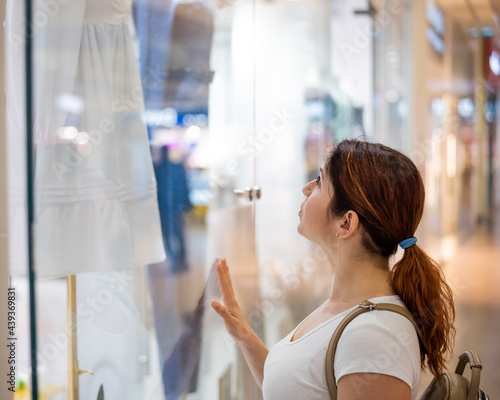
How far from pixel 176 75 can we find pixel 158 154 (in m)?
0.22

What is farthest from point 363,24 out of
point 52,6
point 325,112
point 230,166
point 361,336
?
point 361,336

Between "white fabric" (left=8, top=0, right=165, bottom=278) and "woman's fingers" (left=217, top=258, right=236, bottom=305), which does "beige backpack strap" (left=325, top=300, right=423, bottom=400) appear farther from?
"white fabric" (left=8, top=0, right=165, bottom=278)

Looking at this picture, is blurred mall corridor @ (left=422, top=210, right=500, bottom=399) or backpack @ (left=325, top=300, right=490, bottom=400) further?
blurred mall corridor @ (left=422, top=210, right=500, bottom=399)

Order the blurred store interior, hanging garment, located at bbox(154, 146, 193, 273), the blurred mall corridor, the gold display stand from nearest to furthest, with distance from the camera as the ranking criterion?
1. the blurred store interior
2. the gold display stand
3. hanging garment, located at bbox(154, 146, 193, 273)
4. the blurred mall corridor

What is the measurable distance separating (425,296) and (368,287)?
0.34 feet

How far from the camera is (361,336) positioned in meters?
0.95

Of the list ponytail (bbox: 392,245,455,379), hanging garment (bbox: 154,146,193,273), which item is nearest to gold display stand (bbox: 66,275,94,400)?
hanging garment (bbox: 154,146,193,273)

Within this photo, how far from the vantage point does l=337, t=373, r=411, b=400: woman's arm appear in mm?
921

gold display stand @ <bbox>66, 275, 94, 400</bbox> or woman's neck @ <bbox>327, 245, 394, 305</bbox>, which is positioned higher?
woman's neck @ <bbox>327, 245, 394, 305</bbox>

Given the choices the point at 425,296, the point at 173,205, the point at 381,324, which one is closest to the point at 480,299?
the point at 173,205

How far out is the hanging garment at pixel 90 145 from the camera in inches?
46.8

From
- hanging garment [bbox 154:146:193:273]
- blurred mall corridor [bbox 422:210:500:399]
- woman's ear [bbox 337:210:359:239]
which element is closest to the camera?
woman's ear [bbox 337:210:359:239]

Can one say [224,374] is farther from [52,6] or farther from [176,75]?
[52,6]

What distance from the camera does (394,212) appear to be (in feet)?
3.35
